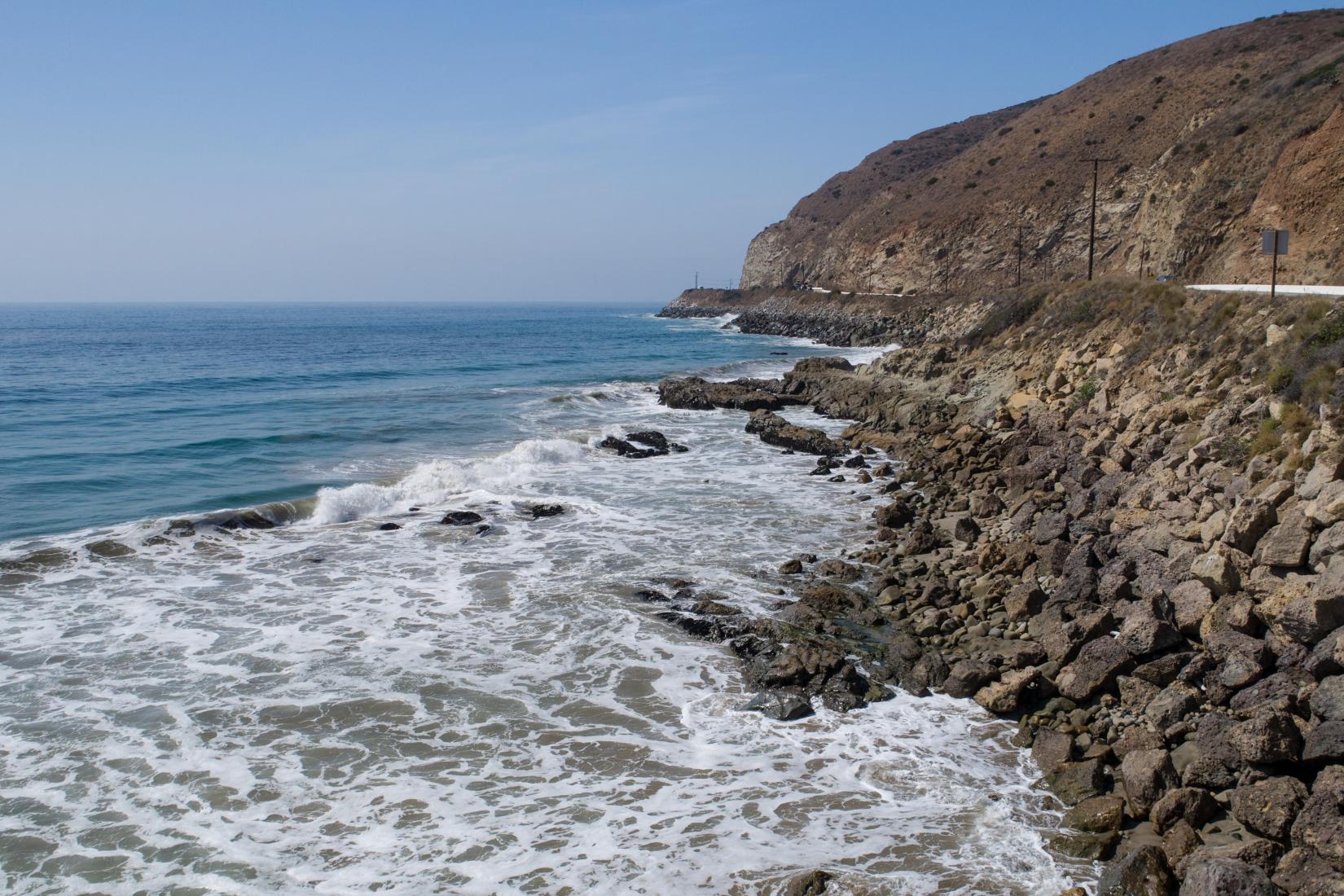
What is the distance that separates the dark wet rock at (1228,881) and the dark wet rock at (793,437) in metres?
19.4

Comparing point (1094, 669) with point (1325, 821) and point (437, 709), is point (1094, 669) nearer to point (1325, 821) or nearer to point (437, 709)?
point (1325, 821)

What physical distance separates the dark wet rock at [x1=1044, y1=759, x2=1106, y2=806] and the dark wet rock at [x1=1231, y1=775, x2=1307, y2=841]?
1.07 meters

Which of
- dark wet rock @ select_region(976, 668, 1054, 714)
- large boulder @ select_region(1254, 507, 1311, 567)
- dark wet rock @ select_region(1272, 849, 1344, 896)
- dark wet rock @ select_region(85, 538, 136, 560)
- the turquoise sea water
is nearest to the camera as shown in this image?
dark wet rock @ select_region(1272, 849, 1344, 896)

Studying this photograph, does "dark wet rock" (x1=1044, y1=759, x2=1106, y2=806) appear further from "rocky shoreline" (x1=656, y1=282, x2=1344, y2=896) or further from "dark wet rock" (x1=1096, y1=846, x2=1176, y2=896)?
"dark wet rock" (x1=1096, y1=846, x2=1176, y2=896)

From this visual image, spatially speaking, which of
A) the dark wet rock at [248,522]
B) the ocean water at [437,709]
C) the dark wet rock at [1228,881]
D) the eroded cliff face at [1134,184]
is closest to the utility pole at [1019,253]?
the eroded cliff face at [1134,184]

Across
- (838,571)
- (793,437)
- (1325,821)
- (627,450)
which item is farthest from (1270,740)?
(627,450)

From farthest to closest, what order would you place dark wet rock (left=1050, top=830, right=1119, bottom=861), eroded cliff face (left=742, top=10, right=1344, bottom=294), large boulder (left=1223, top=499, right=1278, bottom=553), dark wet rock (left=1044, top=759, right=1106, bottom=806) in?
eroded cliff face (left=742, top=10, right=1344, bottom=294)
large boulder (left=1223, top=499, right=1278, bottom=553)
dark wet rock (left=1044, top=759, right=1106, bottom=806)
dark wet rock (left=1050, top=830, right=1119, bottom=861)

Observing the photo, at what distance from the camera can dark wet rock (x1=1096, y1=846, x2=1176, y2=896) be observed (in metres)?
6.63

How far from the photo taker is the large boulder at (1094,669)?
9570 millimetres

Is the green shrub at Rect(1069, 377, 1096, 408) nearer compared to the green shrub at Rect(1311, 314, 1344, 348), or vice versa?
the green shrub at Rect(1311, 314, 1344, 348)

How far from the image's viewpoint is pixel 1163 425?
16531mm

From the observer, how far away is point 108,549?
16.6 m

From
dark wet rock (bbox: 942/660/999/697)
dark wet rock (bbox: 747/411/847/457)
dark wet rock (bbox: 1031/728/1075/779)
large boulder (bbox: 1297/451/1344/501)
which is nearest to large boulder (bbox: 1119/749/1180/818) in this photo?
dark wet rock (bbox: 1031/728/1075/779)

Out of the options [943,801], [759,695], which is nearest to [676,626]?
[759,695]
